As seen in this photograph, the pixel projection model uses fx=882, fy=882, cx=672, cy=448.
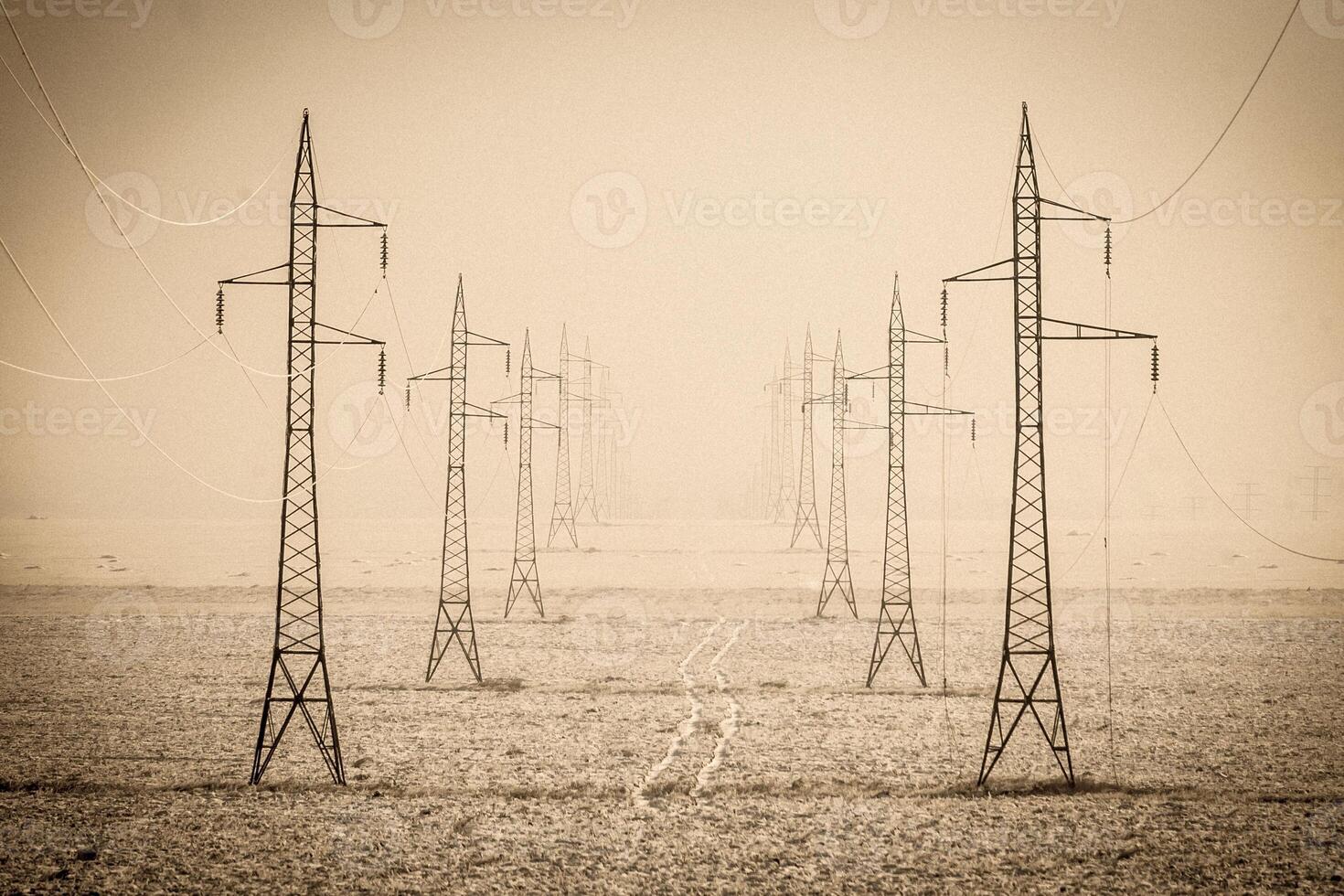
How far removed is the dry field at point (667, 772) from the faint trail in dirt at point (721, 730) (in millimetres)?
109

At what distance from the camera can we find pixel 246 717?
23672 millimetres

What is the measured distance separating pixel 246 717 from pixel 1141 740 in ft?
75.6

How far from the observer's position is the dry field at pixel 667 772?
14938 millimetres

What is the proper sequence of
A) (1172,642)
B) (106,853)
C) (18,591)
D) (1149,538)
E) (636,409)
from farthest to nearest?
(636,409) < (1149,538) < (18,591) < (1172,642) < (106,853)

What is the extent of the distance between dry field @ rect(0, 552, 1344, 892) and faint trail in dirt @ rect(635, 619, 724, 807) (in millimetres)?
115

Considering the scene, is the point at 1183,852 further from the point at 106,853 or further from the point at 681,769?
the point at 106,853

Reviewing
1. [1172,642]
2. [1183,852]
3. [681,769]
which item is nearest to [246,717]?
[681,769]

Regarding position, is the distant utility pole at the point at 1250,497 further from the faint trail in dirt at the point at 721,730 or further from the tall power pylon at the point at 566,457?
the faint trail in dirt at the point at 721,730
